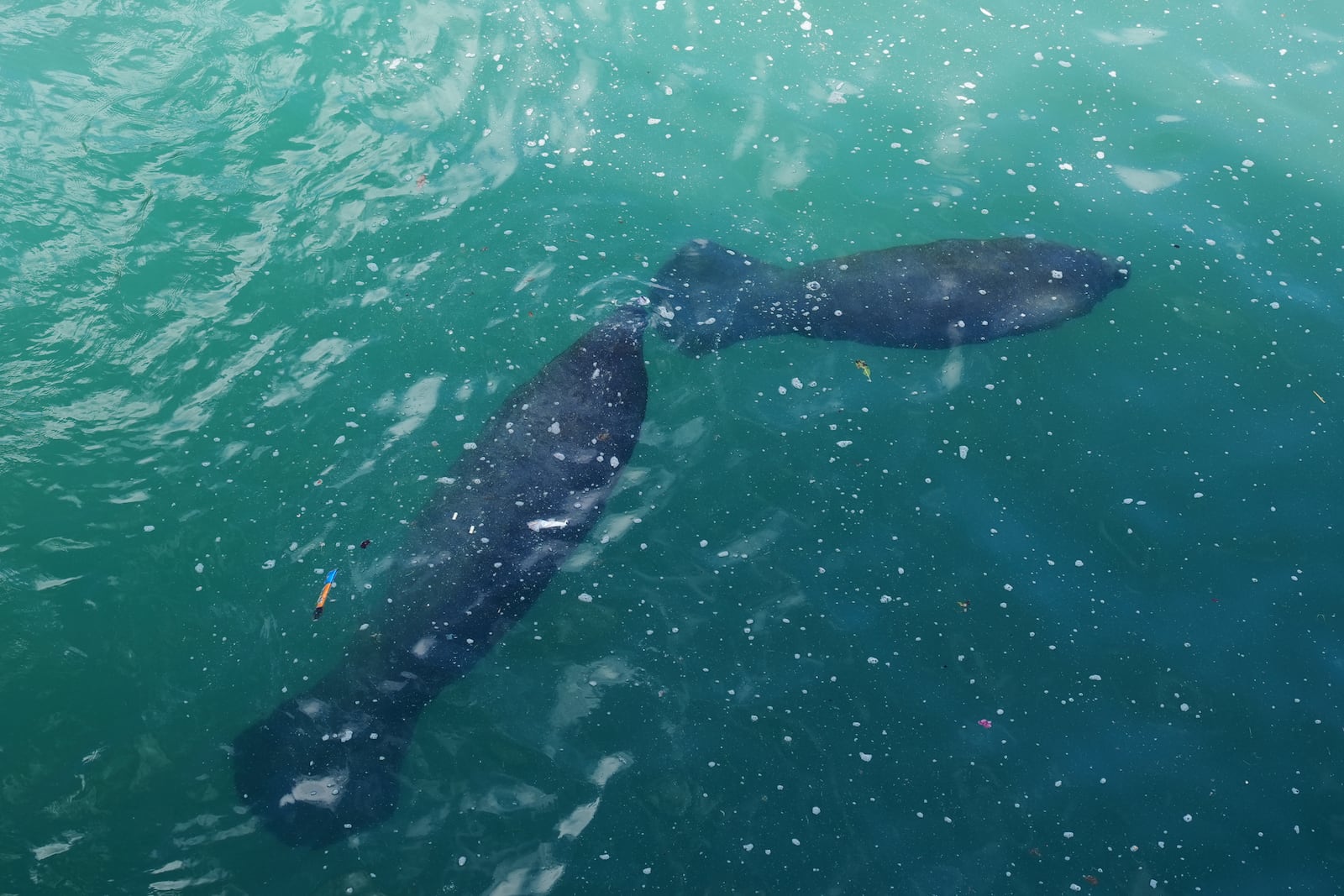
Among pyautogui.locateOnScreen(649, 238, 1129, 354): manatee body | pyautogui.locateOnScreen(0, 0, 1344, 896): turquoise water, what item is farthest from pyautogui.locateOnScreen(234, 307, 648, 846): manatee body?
pyautogui.locateOnScreen(649, 238, 1129, 354): manatee body

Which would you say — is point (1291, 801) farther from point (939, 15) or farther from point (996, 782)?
point (939, 15)

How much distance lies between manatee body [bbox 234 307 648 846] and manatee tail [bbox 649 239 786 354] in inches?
12.1

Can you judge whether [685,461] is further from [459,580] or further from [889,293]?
[889,293]

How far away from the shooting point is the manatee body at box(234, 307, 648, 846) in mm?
4902

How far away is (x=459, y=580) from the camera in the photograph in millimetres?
5531

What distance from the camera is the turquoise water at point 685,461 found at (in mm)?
4887

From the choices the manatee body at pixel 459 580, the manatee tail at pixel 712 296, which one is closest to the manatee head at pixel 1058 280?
the manatee tail at pixel 712 296

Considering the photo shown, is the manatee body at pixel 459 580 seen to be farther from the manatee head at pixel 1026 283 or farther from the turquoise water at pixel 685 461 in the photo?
the manatee head at pixel 1026 283

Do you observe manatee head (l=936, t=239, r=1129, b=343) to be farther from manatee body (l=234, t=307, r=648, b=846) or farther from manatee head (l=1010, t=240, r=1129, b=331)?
manatee body (l=234, t=307, r=648, b=846)

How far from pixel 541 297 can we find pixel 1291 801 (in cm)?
568

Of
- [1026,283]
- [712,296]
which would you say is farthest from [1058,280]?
[712,296]

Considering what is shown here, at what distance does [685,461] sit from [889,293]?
2.21 meters

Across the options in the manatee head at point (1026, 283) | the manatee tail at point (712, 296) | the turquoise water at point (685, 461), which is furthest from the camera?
the manatee head at point (1026, 283)

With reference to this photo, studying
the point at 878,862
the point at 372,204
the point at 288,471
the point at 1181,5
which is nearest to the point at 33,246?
the point at 372,204
